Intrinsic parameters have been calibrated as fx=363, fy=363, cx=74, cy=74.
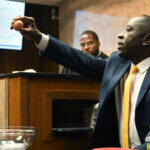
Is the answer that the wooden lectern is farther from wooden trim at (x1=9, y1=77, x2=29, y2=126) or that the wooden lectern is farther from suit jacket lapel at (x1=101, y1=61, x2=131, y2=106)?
suit jacket lapel at (x1=101, y1=61, x2=131, y2=106)

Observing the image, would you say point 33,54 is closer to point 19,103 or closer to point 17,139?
point 19,103

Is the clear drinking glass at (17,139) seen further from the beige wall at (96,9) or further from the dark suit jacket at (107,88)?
the beige wall at (96,9)

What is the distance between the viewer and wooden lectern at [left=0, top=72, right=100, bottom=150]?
178 centimetres

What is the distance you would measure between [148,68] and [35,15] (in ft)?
13.8

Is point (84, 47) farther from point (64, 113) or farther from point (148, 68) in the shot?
point (148, 68)

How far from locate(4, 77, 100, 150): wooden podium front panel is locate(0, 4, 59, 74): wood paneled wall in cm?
332

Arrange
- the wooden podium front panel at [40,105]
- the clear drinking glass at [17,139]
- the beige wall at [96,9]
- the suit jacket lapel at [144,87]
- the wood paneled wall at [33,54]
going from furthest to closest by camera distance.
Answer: the wood paneled wall at [33,54] < the beige wall at [96,9] < the wooden podium front panel at [40,105] < the suit jacket lapel at [144,87] < the clear drinking glass at [17,139]

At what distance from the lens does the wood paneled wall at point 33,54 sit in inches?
204

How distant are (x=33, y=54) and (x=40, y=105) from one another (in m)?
3.73

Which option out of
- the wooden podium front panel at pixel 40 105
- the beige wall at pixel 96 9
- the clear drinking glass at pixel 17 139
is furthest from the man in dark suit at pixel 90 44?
the clear drinking glass at pixel 17 139

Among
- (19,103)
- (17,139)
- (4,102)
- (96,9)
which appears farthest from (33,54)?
(17,139)

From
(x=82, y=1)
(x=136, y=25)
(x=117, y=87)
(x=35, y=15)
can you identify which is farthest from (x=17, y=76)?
(x=35, y=15)

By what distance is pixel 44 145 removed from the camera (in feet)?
5.90

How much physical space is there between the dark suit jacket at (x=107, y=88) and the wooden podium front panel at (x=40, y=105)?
0.49 ft
